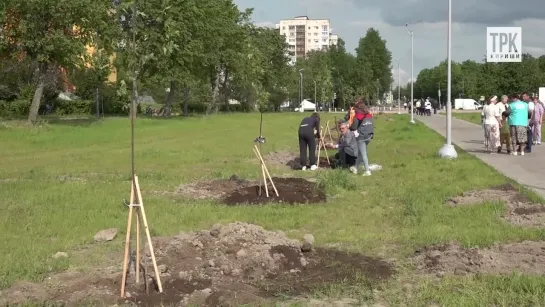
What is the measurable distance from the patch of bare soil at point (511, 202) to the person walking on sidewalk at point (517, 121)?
23.5 ft

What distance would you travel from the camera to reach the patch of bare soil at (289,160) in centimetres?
1733

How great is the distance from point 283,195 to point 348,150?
4.69 meters

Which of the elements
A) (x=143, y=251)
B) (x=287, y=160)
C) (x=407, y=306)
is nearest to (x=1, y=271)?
(x=143, y=251)

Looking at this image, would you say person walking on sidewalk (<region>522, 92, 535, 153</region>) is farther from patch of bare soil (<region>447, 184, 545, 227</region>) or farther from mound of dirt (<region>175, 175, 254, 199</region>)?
mound of dirt (<region>175, 175, 254, 199</region>)

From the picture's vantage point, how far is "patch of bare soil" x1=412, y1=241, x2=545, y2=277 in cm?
634

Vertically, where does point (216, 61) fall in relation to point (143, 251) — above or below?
above

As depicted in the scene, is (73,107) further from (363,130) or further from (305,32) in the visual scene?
(305,32)

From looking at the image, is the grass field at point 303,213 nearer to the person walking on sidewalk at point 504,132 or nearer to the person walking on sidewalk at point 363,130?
the person walking on sidewalk at point 363,130

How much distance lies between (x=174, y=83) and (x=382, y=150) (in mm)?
33037

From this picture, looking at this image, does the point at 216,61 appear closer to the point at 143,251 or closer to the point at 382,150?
the point at 382,150

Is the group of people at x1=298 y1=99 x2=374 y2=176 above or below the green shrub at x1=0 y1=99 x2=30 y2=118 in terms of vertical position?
below

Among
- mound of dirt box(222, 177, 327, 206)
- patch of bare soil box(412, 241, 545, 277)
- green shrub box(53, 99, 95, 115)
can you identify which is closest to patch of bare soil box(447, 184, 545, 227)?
patch of bare soil box(412, 241, 545, 277)

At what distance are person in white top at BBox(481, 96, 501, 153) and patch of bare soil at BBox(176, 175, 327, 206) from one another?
8816mm

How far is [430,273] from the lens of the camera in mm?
6465
